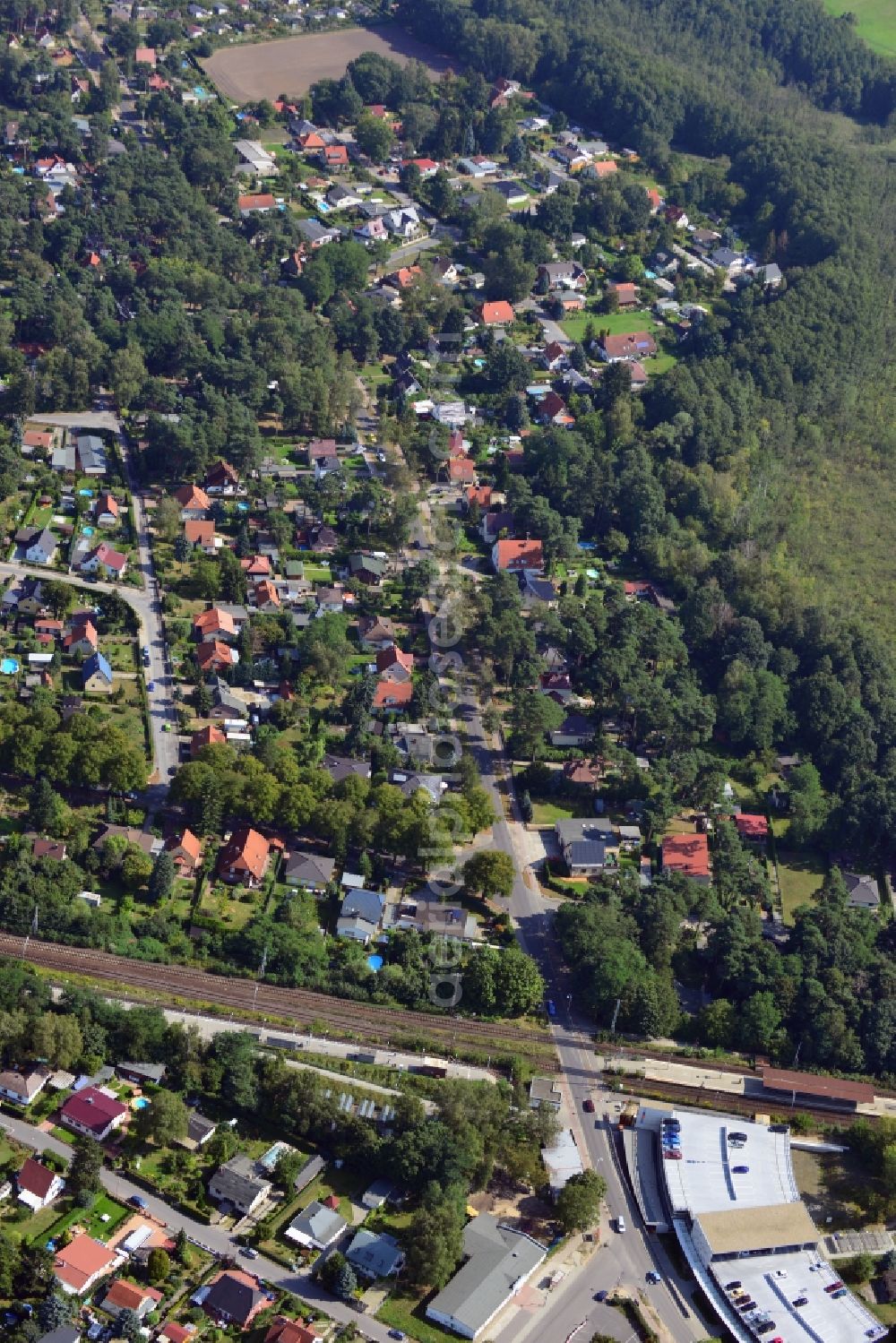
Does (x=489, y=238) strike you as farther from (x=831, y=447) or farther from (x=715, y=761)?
(x=715, y=761)

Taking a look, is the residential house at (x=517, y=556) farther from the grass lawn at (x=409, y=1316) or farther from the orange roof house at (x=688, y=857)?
the grass lawn at (x=409, y=1316)

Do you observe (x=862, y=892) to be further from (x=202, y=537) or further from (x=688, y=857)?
(x=202, y=537)

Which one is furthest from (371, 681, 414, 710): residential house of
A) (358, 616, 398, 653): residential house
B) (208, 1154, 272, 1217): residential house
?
(208, 1154, 272, 1217): residential house

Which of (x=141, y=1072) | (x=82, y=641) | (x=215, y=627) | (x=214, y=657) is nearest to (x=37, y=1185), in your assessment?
(x=141, y=1072)

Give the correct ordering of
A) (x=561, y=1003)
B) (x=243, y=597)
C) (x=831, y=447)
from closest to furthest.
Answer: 1. (x=561, y=1003)
2. (x=243, y=597)
3. (x=831, y=447)

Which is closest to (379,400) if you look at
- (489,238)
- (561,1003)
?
(489,238)

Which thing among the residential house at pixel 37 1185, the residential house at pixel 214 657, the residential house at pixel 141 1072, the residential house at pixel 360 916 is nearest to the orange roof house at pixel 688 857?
the residential house at pixel 360 916

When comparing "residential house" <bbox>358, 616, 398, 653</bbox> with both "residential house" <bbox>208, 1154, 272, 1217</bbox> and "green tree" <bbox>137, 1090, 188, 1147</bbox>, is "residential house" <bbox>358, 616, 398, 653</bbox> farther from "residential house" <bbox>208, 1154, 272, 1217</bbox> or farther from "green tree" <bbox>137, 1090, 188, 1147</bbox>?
"residential house" <bbox>208, 1154, 272, 1217</bbox>
